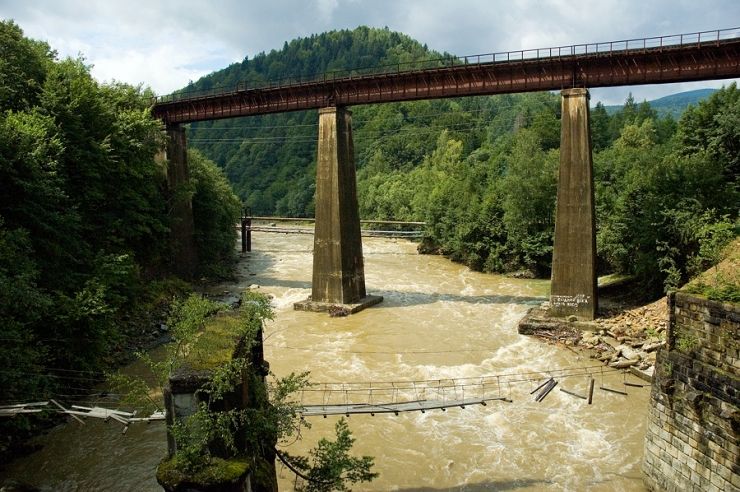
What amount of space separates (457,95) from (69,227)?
17.7 meters

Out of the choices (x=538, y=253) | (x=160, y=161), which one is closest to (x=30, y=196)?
(x=160, y=161)

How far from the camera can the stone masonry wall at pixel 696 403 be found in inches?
358

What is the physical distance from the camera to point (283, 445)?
13.4m

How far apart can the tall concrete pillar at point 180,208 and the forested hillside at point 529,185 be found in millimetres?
20208

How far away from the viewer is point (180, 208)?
109ft

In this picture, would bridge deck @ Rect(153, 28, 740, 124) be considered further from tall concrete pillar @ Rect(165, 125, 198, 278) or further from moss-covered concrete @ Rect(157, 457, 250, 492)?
moss-covered concrete @ Rect(157, 457, 250, 492)

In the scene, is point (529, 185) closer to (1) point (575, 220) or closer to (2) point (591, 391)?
(1) point (575, 220)

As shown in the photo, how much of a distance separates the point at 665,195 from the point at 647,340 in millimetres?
8252

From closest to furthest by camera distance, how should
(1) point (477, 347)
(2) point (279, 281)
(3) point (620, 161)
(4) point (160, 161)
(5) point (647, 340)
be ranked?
(5) point (647, 340) < (1) point (477, 347) < (4) point (160, 161) < (2) point (279, 281) < (3) point (620, 161)

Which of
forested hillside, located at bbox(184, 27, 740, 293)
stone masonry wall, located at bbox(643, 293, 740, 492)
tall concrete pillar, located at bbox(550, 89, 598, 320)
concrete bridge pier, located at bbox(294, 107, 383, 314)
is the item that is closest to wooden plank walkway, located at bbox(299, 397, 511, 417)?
stone masonry wall, located at bbox(643, 293, 740, 492)

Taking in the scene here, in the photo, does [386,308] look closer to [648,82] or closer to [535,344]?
[535,344]

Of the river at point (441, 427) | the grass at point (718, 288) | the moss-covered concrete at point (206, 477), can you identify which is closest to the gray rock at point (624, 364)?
the river at point (441, 427)

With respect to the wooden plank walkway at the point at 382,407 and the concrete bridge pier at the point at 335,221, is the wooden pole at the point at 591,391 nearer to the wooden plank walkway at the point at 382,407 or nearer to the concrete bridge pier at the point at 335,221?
the wooden plank walkway at the point at 382,407

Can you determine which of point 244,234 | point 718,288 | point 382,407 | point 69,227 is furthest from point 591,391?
point 244,234
